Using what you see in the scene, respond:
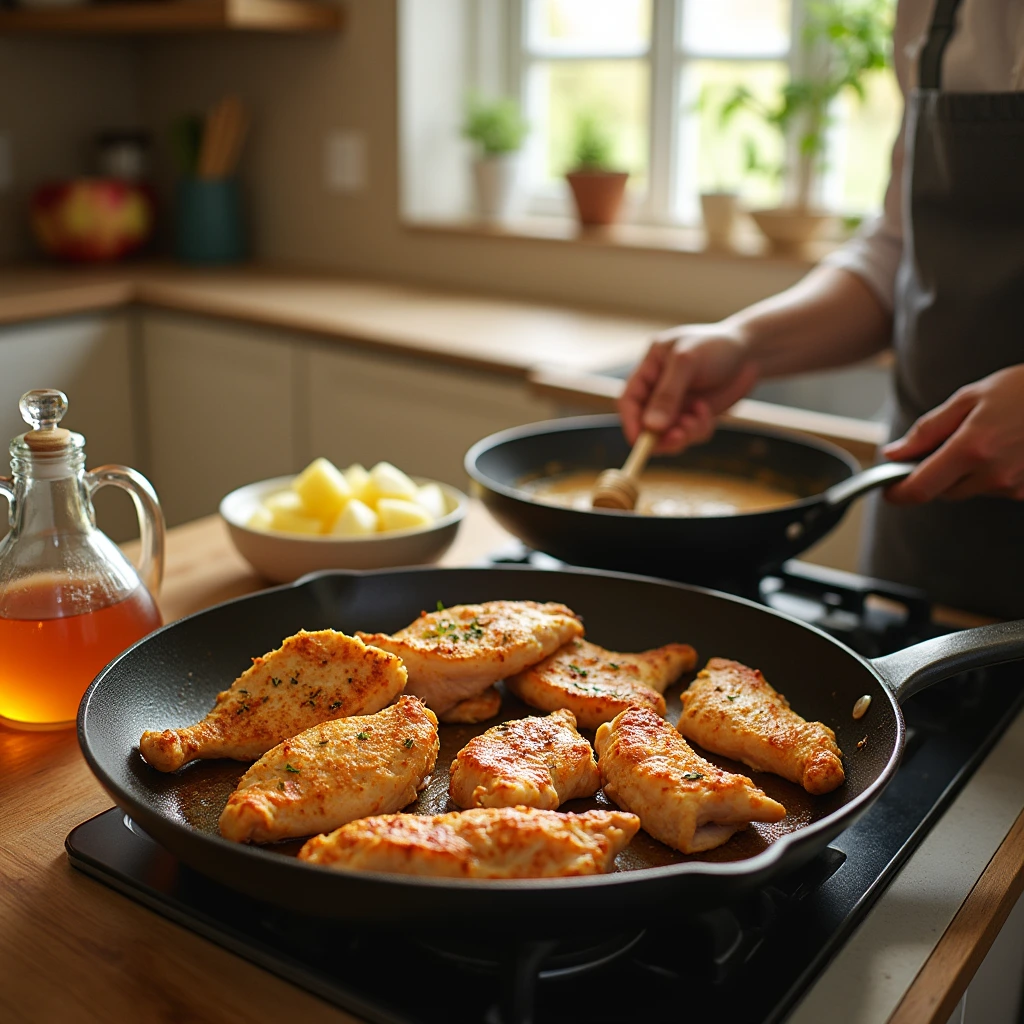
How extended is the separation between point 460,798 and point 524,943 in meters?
0.16

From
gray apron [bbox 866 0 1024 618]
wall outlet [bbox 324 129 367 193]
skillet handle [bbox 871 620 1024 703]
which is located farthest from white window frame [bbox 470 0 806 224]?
skillet handle [bbox 871 620 1024 703]

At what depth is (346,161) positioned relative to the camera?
3178mm

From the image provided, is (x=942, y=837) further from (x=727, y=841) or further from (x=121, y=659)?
(x=121, y=659)

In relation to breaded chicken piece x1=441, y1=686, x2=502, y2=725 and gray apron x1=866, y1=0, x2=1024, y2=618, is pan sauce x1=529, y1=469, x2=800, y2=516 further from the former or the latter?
breaded chicken piece x1=441, y1=686, x2=502, y2=725

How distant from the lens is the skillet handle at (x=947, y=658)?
2.43 feet

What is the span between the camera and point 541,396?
7.07 ft

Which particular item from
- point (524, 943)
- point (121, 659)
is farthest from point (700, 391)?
point (524, 943)

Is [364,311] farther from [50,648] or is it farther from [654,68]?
[50,648]

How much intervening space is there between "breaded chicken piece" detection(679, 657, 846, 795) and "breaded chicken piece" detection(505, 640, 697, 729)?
0.09 ft

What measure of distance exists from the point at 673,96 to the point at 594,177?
0.31 meters

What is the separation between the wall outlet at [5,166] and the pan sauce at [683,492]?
2.64 m

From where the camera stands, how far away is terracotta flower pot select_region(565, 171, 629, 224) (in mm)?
2832

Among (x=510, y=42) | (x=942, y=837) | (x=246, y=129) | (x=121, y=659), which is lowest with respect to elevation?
(x=942, y=837)

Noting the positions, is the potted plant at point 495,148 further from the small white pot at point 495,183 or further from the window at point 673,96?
the window at point 673,96
